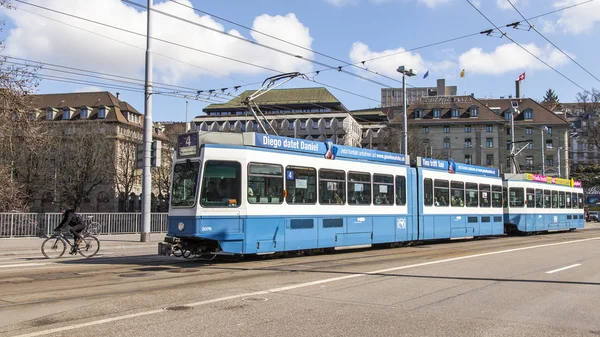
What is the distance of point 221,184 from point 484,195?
15106 millimetres

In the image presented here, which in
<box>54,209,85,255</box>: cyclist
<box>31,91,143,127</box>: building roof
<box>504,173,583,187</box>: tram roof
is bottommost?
<box>54,209,85,255</box>: cyclist

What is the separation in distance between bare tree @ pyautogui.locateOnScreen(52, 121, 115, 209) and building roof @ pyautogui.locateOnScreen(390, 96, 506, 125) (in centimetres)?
5031

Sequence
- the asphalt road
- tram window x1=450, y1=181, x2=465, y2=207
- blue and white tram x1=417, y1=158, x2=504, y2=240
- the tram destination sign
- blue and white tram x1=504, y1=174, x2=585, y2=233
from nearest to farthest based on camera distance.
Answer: the asphalt road → the tram destination sign → blue and white tram x1=417, y1=158, x2=504, y2=240 → tram window x1=450, y1=181, x2=465, y2=207 → blue and white tram x1=504, y1=174, x2=585, y2=233

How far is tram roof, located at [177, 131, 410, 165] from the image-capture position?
42.0 ft

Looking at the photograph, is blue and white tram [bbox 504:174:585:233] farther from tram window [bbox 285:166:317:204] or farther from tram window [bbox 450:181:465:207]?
tram window [bbox 285:166:317:204]

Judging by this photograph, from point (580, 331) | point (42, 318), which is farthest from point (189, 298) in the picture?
point (580, 331)

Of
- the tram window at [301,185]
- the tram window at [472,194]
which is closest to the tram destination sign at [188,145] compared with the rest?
the tram window at [301,185]

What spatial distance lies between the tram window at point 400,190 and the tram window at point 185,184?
26.5 ft

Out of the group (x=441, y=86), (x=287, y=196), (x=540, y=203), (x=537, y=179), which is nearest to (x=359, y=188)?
(x=287, y=196)

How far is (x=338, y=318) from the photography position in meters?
6.82

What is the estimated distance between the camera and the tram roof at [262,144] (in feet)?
42.0

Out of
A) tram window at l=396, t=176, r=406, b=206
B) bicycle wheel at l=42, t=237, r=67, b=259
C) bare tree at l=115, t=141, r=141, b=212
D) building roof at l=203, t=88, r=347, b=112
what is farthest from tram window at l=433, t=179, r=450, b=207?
building roof at l=203, t=88, r=347, b=112

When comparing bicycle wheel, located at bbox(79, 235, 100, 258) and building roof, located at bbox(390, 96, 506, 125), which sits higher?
building roof, located at bbox(390, 96, 506, 125)

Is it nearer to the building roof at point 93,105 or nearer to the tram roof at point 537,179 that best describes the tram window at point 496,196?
the tram roof at point 537,179
